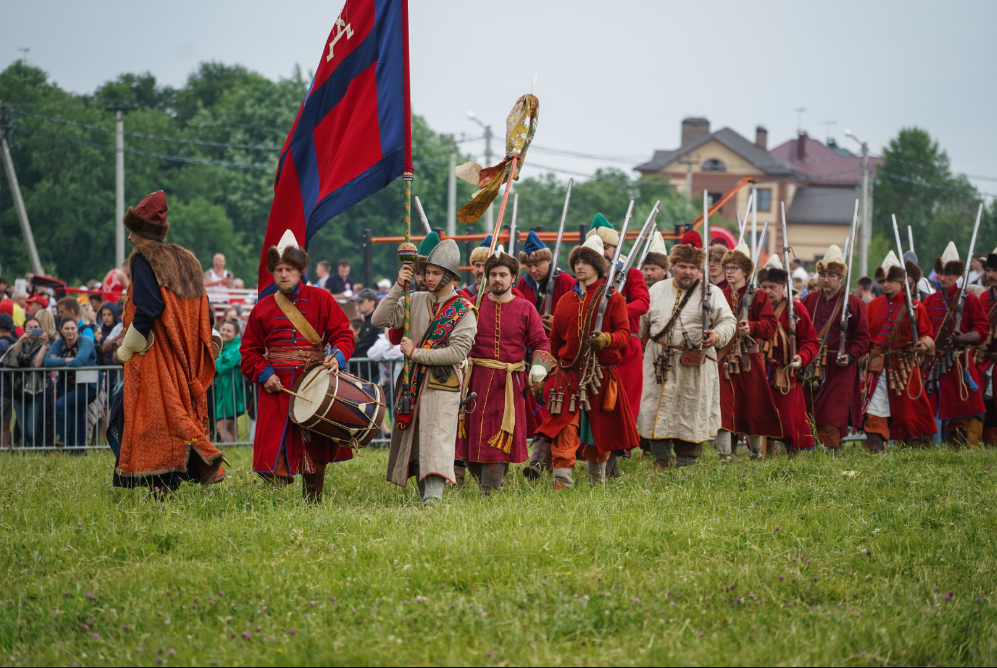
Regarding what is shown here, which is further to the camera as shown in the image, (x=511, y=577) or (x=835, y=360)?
(x=835, y=360)

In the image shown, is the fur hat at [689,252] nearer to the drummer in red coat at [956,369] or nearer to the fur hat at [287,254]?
the drummer in red coat at [956,369]

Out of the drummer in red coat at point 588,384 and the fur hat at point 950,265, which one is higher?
the fur hat at point 950,265

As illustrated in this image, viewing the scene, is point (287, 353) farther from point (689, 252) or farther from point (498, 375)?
point (689, 252)

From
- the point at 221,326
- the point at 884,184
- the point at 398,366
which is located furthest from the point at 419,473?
the point at 884,184

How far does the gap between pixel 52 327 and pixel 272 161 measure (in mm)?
39650

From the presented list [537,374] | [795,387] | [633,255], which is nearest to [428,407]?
[537,374]

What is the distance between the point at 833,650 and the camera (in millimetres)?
4312

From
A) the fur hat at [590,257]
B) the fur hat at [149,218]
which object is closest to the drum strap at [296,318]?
the fur hat at [149,218]

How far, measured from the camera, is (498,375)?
8000 mm

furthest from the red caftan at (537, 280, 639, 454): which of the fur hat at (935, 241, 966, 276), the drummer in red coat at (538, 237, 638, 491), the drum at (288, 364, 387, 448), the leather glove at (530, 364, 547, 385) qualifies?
the fur hat at (935, 241, 966, 276)

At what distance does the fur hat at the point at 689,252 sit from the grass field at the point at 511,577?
232cm

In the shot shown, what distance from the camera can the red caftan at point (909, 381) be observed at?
10.6m

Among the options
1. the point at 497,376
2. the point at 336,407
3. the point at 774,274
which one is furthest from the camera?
the point at 774,274

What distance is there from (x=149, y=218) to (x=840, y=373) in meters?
6.78
